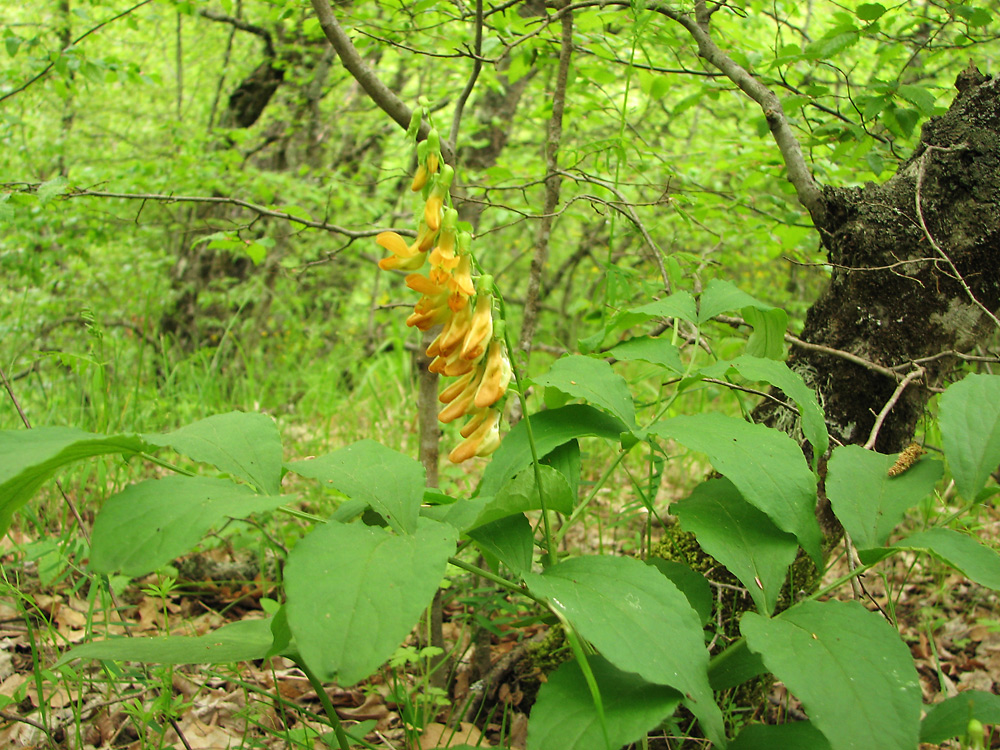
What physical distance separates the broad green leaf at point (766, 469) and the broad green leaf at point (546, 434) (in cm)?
15

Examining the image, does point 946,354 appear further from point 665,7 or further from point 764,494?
point 665,7

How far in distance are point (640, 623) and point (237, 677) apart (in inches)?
47.8

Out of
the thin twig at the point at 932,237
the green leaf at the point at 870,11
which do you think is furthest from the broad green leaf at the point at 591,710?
the green leaf at the point at 870,11

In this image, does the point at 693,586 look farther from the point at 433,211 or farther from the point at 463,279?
the point at 433,211

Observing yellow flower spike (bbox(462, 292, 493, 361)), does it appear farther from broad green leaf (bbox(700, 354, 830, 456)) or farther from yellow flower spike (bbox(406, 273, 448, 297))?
broad green leaf (bbox(700, 354, 830, 456))

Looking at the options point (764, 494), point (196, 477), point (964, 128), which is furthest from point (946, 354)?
point (196, 477)

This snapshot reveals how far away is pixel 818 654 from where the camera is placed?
3.09ft

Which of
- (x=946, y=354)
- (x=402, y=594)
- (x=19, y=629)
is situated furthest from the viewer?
(x=19, y=629)

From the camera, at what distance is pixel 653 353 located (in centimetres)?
139

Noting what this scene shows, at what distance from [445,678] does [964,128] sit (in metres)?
2.06

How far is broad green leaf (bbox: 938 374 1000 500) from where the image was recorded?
45.1 inches

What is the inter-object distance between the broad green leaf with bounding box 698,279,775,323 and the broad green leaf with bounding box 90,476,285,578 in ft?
3.29

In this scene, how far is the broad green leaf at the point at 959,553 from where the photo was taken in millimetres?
1001

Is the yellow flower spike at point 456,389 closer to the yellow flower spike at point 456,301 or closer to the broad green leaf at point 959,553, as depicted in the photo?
the yellow flower spike at point 456,301
